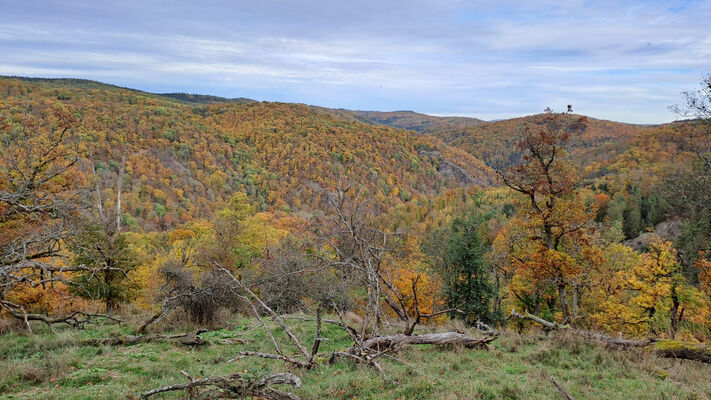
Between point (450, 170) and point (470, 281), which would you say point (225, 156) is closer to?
point (450, 170)

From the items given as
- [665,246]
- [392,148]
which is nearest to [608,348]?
[665,246]

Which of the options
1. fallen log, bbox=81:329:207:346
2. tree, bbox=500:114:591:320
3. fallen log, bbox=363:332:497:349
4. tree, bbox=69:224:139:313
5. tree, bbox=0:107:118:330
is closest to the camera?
tree, bbox=0:107:118:330

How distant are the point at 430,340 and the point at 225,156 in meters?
134

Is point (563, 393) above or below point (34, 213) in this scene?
below

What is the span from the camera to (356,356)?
7.74 metres

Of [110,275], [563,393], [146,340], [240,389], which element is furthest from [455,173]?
[240,389]

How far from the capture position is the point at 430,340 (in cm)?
931

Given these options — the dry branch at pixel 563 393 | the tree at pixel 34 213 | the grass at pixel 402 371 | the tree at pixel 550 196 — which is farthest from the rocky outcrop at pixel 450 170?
the dry branch at pixel 563 393

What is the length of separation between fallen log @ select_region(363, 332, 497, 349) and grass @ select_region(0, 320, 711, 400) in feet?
0.77

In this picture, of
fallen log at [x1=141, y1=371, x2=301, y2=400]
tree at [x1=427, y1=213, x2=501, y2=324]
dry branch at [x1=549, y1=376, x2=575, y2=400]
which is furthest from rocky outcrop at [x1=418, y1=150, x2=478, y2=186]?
fallen log at [x1=141, y1=371, x2=301, y2=400]

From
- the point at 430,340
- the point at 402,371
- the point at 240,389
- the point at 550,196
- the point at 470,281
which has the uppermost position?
the point at 550,196

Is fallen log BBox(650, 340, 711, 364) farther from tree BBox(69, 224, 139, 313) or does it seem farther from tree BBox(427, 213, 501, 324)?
tree BBox(69, 224, 139, 313)

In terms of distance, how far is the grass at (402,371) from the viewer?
20.1ft

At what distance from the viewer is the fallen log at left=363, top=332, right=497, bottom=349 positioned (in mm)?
8812
